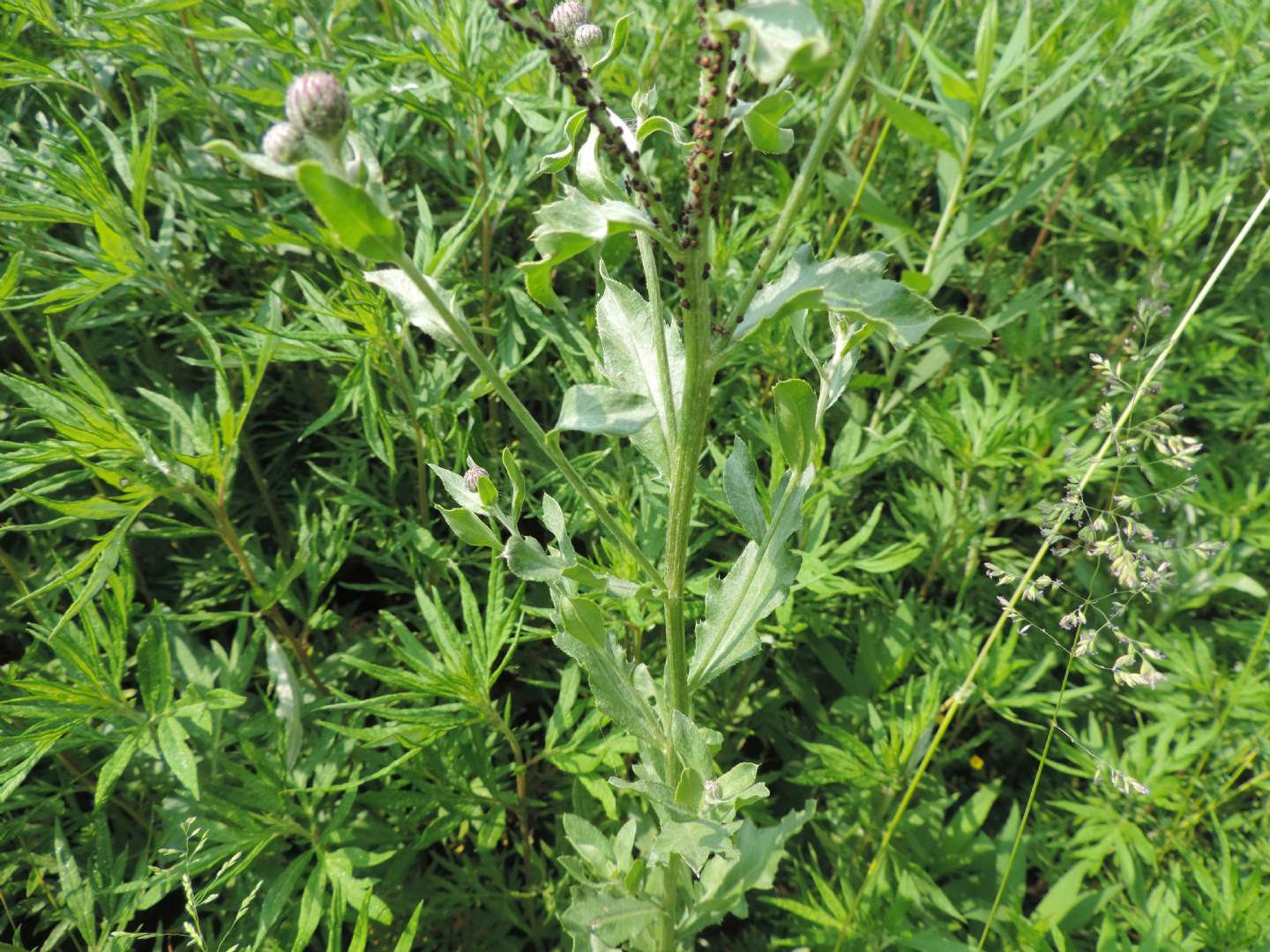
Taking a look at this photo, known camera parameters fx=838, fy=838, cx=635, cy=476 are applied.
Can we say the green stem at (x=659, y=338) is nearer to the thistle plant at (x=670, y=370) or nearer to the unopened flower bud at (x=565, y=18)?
the thistle plant at (x=670, y=370)

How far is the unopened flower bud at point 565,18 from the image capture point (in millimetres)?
854

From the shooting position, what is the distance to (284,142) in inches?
24.4

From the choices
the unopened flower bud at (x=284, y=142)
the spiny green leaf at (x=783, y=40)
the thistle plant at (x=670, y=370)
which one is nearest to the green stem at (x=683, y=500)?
the thistle plant at (x=670, y=370)

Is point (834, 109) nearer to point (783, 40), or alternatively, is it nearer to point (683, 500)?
point (783, 40)

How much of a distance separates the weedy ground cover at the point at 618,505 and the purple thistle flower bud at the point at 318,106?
2cm

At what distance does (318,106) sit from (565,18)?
38 centimetres

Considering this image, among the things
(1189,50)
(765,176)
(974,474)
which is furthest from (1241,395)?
(765,176)

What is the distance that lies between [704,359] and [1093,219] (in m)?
1.73

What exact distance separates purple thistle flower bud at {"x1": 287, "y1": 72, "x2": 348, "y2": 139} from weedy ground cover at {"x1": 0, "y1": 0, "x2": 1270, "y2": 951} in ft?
0.06

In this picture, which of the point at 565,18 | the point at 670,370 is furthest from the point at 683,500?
the point at 565,18

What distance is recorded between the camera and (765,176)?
2.17 metres

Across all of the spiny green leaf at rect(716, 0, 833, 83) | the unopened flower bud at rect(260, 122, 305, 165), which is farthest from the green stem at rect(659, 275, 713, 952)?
the unopened flower bud at rect(260, 122, 305, 165)

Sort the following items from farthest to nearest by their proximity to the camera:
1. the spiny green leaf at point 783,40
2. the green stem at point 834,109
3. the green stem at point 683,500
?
1. the green stem at point 683,500
2. the green stem at point 834,109
3. the spiny green leaf at point 783,40

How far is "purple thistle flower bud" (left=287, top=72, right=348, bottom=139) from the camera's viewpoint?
59 cm
